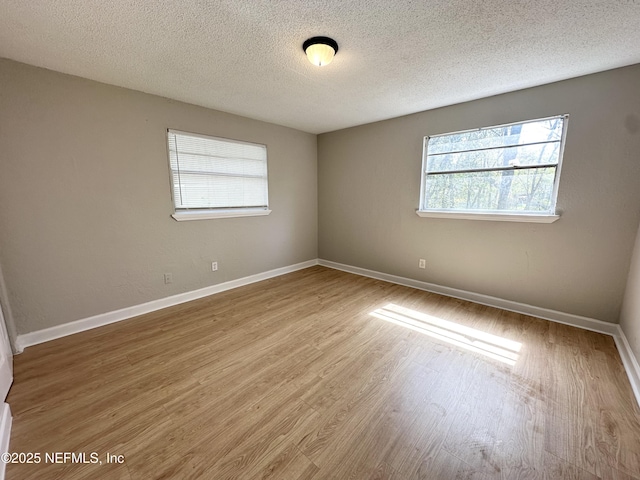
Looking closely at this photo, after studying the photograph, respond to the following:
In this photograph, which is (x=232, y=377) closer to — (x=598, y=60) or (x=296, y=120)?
(x=296, y=120)

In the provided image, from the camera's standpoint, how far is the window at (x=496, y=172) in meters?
2.58

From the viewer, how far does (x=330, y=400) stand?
166 centimetres

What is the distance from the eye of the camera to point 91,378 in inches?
73.4

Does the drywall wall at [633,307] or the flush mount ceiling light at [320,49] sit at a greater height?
the flush mount ceiling light at [320,49]

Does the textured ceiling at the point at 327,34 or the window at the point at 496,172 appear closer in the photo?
the textured ceiling at the point at 327,34

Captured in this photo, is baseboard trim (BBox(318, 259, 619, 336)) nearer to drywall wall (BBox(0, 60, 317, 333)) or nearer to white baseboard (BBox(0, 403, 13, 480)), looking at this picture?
drywall wall (BBox(0, 60, 317, 333))

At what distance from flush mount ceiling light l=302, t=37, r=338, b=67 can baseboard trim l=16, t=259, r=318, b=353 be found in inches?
113

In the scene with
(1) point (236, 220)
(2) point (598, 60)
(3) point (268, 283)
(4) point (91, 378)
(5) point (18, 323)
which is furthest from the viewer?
(3) point (268, 283)

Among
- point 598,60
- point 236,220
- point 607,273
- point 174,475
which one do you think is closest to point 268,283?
point 236,220

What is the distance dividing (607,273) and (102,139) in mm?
4928

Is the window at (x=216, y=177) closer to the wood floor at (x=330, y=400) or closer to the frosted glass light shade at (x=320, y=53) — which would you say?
the wood floor at (x=330, y=400)

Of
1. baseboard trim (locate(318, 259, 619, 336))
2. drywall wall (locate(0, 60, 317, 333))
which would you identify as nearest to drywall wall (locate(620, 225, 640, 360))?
baseboard trim (locate(318, 259, 619, 336))

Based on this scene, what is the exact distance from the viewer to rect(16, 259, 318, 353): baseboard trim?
227cm

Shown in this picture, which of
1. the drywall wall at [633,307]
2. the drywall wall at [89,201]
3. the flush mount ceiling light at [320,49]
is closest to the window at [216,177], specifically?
the drywall wall at [89,201]
